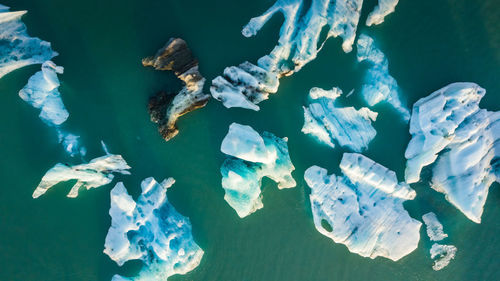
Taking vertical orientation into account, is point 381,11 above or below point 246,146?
above

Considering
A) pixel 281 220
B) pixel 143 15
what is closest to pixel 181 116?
pixel 143 15

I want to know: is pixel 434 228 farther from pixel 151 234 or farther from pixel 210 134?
pixel 151 234

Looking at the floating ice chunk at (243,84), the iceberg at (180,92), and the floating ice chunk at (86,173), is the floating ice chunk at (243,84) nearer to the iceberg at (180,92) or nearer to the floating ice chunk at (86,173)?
the iceberg at (180,92)

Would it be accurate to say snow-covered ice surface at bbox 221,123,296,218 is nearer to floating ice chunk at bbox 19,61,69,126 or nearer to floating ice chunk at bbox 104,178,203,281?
floating ice chunk at bbox 104,178,203,281

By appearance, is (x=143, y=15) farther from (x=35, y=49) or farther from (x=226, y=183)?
(x=226, y=183)

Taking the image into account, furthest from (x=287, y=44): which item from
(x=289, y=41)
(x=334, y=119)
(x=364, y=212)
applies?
(x=364, y=212)

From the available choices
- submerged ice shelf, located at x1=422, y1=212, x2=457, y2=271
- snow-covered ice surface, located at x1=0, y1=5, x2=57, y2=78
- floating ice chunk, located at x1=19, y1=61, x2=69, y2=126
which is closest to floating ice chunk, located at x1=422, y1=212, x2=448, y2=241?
submerged ice shelf, located at x1=422, y1=212, x2=457, y2=271
